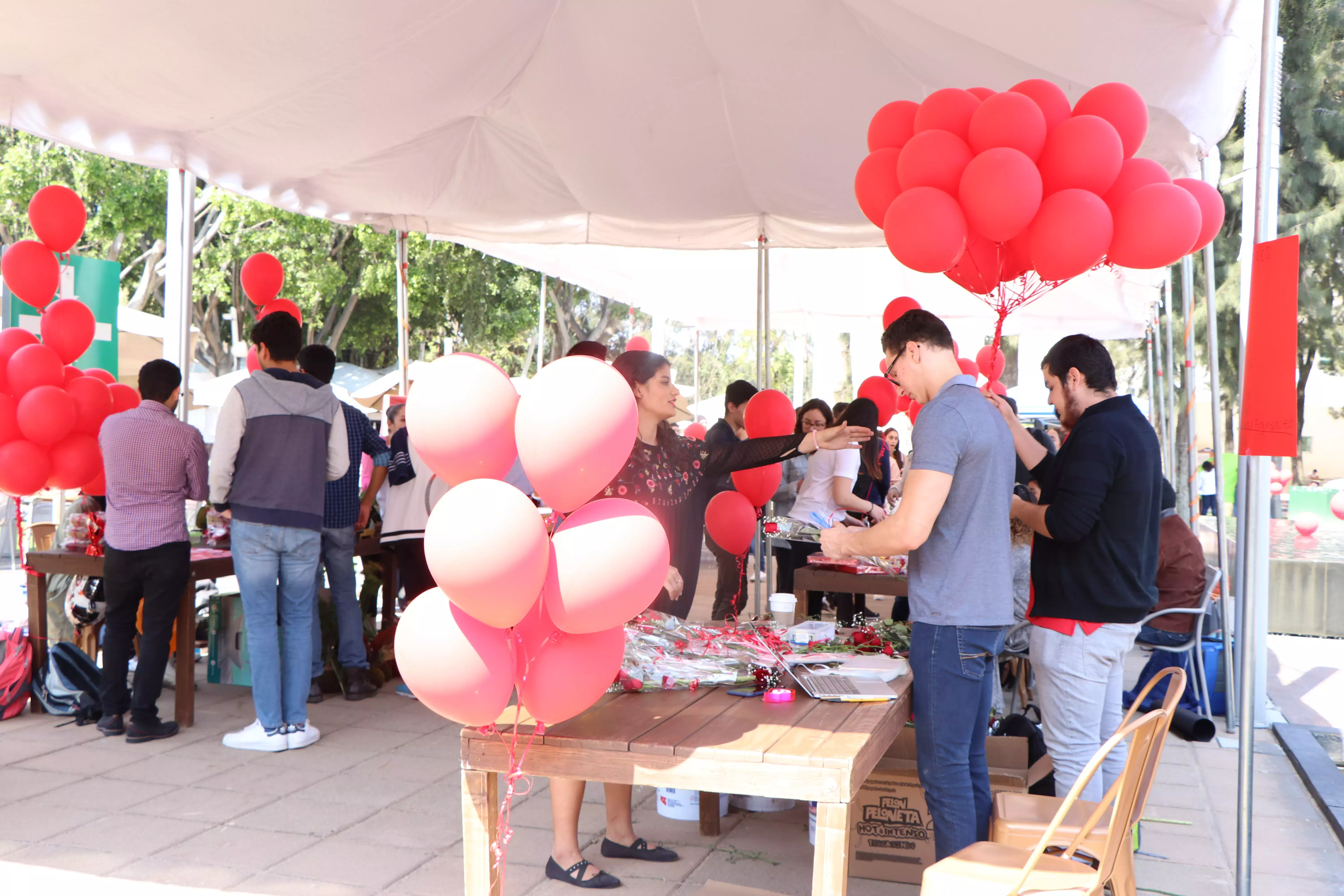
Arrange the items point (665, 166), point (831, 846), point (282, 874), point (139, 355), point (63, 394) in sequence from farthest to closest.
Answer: point (139, 355), point (665, 166), point (63, 394), point (282, 874), point (831, 846)

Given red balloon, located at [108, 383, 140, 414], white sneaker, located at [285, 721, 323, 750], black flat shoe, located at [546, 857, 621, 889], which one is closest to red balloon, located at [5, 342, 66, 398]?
red balloon, located at [108, 383, 140, 414]

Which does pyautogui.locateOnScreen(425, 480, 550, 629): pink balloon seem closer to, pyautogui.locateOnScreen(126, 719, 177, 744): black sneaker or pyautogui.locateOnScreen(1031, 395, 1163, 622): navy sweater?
pyautogui.locateOnScreen(1031, 395, 1163, 622): navy sweater

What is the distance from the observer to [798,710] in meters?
2.38

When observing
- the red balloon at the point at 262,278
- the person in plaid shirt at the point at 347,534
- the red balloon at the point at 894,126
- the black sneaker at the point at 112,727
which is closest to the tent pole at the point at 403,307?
the red balloon at the point at 262,278

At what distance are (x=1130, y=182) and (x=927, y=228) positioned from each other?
72 centimetres

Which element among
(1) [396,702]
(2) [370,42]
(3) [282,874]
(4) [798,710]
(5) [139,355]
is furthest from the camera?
(5) [139,355]

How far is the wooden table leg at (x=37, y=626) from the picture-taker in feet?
16.3

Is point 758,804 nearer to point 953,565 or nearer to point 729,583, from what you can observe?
point 953,565

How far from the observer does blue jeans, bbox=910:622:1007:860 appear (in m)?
2.54

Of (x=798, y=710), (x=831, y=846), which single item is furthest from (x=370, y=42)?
(x=831, y=846)

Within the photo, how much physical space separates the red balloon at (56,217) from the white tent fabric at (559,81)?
1.99ft

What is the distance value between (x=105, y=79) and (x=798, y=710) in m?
3.82

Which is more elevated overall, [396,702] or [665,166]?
[665,166]

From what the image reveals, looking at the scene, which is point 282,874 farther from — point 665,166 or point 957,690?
point 665,166
